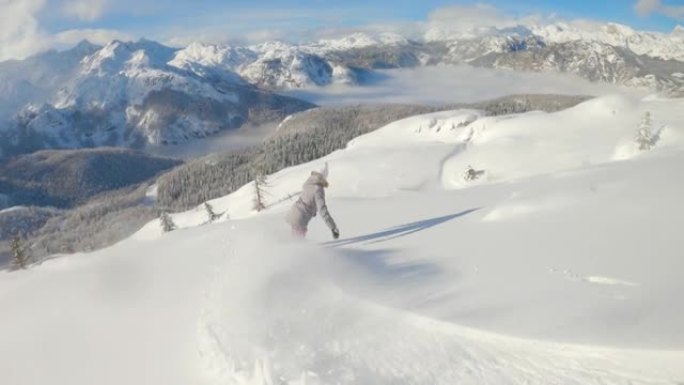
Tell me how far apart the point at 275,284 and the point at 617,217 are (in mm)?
7309

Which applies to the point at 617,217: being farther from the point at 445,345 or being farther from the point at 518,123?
the point at 518,123

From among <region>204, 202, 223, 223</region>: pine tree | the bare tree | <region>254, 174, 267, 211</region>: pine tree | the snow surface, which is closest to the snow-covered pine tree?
the snow surface

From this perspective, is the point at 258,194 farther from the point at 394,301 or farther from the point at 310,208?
the point at 394,301

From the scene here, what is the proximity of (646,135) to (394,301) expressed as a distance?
37375mm

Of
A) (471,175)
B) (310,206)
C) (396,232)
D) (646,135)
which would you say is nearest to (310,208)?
(310,206)

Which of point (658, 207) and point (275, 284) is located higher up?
point (658, 207)

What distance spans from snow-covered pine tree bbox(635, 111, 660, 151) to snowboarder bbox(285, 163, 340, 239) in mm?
32578

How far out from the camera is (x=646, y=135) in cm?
3725

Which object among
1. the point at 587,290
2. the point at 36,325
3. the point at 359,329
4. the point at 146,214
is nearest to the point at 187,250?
the point at 36,325

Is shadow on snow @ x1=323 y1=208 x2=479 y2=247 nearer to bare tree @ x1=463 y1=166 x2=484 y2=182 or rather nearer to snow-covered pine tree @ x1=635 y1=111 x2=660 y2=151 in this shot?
snow-covered pine tree @ x1=635 y1=111 x2=660 y2=151

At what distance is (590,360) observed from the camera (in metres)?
5.74

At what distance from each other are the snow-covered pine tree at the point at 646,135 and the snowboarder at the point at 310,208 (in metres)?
32.6

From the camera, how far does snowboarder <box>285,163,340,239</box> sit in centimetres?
1246

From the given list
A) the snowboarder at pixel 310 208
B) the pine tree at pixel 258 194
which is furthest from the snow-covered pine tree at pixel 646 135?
the pine tree at pixel 258 194
